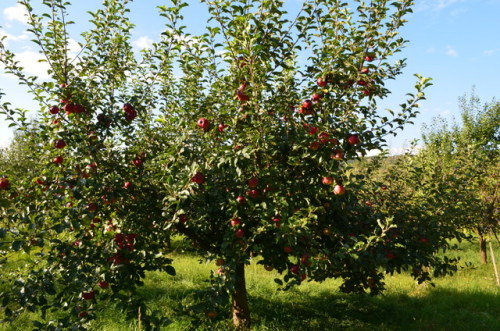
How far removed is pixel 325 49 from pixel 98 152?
257 cm

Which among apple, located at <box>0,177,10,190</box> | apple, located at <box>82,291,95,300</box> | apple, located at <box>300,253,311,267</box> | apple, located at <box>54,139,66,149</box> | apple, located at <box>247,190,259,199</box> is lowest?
apple, located at <box>82,291,95,300</box>

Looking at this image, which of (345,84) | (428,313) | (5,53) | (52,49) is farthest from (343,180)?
(428,313)

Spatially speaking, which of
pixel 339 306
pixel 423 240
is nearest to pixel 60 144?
pixel 423 240

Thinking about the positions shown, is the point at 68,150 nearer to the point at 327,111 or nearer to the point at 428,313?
the point at 327,111

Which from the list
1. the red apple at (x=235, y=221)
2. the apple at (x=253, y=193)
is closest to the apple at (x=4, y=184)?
the red apple at (x=235, y=221)

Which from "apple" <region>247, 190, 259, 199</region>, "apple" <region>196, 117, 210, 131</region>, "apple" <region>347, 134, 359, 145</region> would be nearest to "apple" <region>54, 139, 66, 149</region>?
"apple" <region>196, 117, 210, 131</region>

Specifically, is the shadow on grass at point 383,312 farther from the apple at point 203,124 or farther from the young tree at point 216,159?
the apple at point 203,124

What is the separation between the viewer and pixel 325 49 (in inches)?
142

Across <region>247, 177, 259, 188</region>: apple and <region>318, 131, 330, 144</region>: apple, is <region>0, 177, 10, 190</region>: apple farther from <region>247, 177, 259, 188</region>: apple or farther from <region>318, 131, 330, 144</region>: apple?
<region>318, 131, 330, 144</region>: apple

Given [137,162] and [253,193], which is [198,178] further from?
[137,162]

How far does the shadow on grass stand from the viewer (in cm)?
597

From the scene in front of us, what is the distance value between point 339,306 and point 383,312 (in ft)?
2.85

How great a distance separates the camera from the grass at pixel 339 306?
586 centimetres

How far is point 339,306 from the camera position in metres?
7.24
